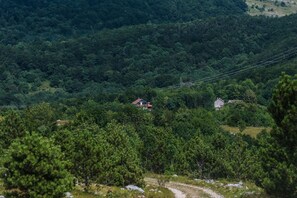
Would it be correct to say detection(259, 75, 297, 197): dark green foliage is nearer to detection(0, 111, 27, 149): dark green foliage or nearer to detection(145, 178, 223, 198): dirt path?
detection(145, 178, 223, 198): dirt path

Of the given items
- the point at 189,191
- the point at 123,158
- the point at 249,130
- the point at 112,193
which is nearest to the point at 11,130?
the point at 123,158

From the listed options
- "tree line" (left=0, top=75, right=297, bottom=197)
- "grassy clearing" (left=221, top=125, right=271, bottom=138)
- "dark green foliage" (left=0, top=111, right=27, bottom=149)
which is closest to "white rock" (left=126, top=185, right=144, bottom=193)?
"tree line" (left=0, top=75, right=297, bottom=197)

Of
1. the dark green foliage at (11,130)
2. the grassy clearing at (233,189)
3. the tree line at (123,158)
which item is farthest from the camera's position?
the dark green foliage at (11,130)

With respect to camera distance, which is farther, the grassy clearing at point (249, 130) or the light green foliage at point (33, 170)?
the grassy clearing at point (249, 130)

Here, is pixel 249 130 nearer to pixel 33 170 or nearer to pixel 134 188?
pixel 134 188

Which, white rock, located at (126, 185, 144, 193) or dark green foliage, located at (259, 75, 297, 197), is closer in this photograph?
dark green foliage, located at (259, 75, 297, 197)

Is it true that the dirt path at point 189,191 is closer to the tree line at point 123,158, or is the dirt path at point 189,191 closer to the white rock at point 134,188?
the white rock at point 134,188

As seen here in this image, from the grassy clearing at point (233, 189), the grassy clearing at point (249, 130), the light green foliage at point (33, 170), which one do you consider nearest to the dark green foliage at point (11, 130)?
the grassy clearing at point (233, 189)

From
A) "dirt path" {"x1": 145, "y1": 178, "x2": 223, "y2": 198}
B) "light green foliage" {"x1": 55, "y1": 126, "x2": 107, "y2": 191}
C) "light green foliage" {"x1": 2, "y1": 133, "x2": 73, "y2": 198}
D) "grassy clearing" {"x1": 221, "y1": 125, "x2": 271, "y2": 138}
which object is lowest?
"grassy clearing" {"x1": 221, "y1": 125, "x2": 271, "y2": 138}

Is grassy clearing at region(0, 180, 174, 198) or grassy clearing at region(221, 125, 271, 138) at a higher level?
grassy clearing at region(0, 180, 174, 198)

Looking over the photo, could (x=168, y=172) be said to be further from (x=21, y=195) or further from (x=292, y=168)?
(x=21, y=195)
